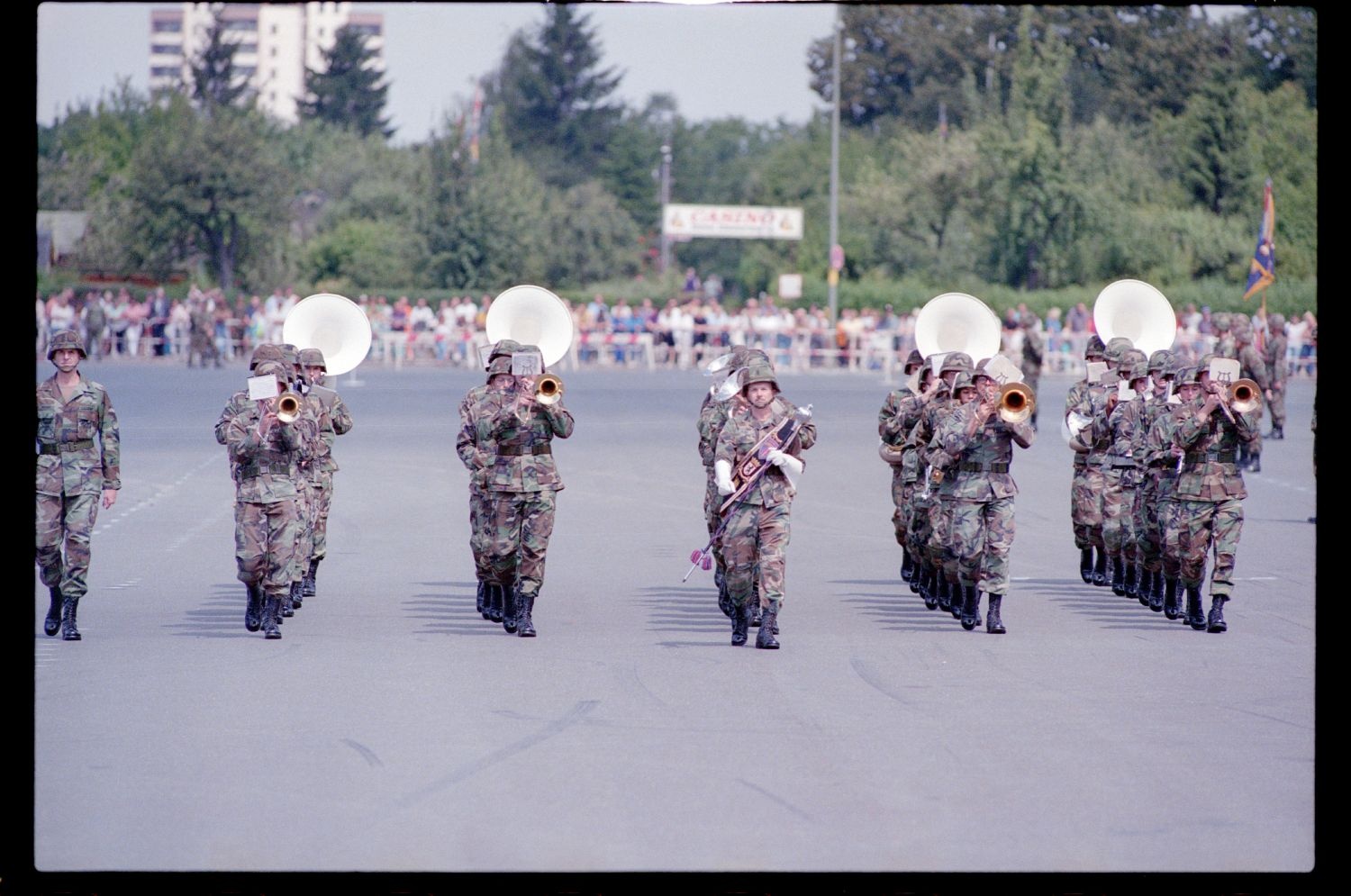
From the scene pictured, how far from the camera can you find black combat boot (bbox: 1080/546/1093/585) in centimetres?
1602

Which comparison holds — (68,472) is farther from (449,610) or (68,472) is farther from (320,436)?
(449,610)

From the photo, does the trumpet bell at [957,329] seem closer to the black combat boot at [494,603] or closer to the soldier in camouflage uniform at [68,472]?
the black combat boot at [494,603]

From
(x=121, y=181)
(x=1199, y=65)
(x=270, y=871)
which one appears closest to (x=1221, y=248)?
(x=1199, y=65)

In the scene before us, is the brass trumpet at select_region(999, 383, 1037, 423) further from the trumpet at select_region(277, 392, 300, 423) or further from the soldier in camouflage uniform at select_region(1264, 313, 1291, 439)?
the soldier in camouflage uniform at select_region(1264, 313, 1291, 439)

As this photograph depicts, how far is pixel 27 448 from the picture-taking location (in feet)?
32.8

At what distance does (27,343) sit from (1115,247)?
54.9 m

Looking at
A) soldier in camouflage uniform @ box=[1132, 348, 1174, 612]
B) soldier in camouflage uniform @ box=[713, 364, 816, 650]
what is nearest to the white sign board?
soldier in camouflage uniform @ box=[1132, 348, 1174, 612]

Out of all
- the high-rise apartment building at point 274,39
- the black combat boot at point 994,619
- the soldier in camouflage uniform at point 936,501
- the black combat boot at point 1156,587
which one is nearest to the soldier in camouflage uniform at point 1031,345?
the black combat boot at point 1156,587

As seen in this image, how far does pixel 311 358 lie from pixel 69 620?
9.44ft

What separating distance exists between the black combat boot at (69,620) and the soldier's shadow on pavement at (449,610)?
228 centimetres

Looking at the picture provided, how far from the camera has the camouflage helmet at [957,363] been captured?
1421 centimetres

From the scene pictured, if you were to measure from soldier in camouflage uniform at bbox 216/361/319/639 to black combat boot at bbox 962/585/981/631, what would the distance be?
4678 mm

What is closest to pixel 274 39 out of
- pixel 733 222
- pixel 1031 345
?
pixel 733 222

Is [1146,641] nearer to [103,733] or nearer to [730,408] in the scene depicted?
[730,408]
